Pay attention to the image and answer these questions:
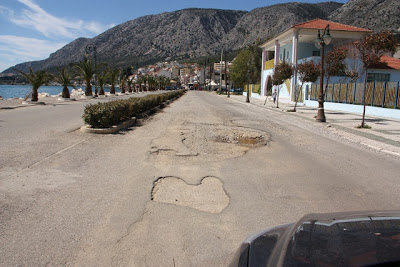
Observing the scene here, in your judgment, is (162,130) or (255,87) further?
(255,87)

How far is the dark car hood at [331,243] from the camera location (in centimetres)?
147

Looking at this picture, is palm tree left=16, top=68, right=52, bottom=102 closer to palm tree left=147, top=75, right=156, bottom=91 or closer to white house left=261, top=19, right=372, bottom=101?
white house left=261, top=19, right=372, bottom=101

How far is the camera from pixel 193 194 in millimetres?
5082

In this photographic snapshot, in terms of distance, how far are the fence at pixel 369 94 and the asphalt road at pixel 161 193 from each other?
11.7 metres

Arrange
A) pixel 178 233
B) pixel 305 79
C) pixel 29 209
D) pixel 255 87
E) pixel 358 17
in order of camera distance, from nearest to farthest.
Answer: pixel 178 233
pixel 29 209
pixel 305 79
pixel 255 87
pixel 358 17

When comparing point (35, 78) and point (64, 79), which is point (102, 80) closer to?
point (64, 79)

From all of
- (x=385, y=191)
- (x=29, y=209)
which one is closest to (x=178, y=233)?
(x=29, y=209)

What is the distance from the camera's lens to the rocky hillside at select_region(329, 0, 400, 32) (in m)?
69.8

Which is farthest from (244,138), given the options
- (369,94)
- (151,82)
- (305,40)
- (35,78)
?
(151,82)

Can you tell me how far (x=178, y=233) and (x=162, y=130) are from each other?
8.53 metres

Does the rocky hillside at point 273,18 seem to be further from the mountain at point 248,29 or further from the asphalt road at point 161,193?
the asphalt road at point 161,193

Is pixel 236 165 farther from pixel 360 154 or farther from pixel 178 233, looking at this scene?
pixel 360 154

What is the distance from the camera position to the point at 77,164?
6.70 meters

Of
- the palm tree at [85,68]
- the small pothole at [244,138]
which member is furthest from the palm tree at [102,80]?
the small pothole at [244,138]
